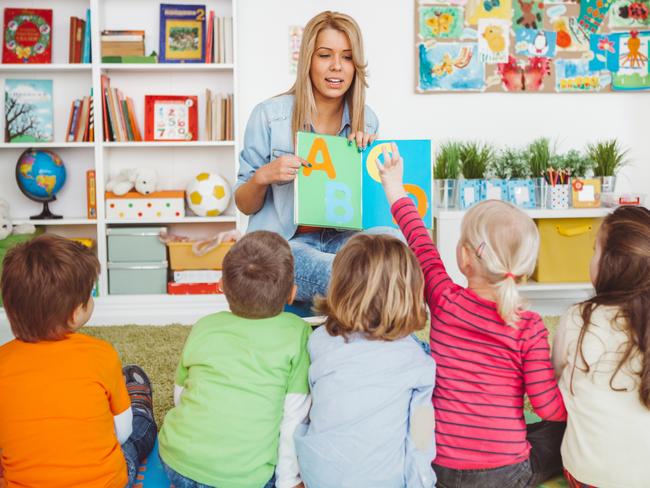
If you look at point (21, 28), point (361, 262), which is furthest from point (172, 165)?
point (361, 262)

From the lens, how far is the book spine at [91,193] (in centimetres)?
339

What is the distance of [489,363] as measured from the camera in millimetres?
1323

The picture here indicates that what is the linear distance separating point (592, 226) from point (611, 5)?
122 centimetres

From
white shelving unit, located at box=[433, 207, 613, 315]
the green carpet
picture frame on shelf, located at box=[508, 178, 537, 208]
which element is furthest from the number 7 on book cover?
picture frame on shelf, located at box=[508, 178, 537, 208]

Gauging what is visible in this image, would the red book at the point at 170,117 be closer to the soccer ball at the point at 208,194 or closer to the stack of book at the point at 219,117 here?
the stack of book at the point at 219,117

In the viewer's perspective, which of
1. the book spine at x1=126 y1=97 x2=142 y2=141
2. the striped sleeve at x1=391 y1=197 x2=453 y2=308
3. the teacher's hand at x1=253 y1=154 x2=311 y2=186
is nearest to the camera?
the striped sleeve at x1=391 y1=197 x2=453 y2=308

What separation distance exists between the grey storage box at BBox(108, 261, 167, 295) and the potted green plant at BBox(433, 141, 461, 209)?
1.41m

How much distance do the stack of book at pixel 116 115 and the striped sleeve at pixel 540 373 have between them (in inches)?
101

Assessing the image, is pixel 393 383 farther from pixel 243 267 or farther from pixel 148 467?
pixel 148 467

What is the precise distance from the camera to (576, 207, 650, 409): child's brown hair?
123cm

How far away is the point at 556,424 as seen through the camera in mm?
1521

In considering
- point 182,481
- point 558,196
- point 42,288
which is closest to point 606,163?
point 558,196

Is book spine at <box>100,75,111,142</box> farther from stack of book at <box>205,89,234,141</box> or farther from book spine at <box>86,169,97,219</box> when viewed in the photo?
stack of book at <box>205,89,234,141</box>

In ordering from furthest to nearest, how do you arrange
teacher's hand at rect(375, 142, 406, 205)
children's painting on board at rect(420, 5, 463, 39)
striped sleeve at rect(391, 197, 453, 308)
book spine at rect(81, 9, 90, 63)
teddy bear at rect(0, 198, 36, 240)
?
1. children's painting on board at rect(420, 5, 463, 39)
2. book spine at rect(81, 9, 90, 63)
3. teddy bear at rect(0, 198, 36, 240)
4. teacher's hand at rect(375, 142, 406, 205)
5. striped sleeve at rect(391, 197, 453, 308)
